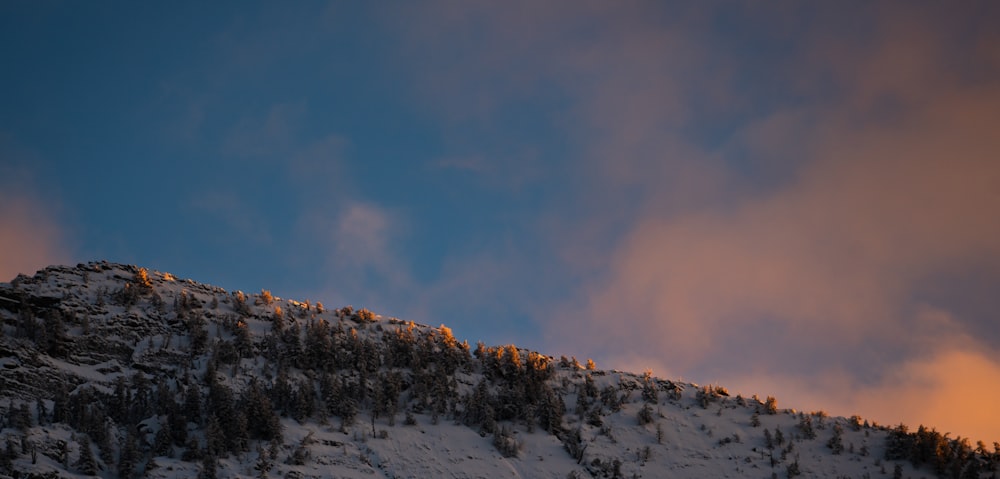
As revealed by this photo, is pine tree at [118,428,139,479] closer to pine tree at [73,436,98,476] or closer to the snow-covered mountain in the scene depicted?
the snow-covered mountain

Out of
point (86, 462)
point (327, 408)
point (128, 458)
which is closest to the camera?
point (86, 462)

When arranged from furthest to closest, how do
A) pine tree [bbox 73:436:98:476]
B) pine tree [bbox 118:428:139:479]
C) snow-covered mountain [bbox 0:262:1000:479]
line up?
snow-covered mountain [bbox 0:262:1000:479] → pine tree [bbox 118:428:139:479] → pine tree [bbox 73:436:98:476]

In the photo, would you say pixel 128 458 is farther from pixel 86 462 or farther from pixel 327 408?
pixel 327 408

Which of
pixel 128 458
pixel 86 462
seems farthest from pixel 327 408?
pixel 86 462

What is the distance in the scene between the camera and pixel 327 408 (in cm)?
6306

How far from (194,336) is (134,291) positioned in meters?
8.00

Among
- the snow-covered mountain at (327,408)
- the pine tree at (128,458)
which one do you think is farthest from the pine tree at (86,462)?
the pine tree at (128,458)

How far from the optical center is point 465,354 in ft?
251

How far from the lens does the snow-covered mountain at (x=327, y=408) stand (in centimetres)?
5353

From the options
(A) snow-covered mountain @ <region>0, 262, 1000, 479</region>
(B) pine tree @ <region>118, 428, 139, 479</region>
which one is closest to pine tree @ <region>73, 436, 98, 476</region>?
(A) snow-covered mountain @ <region>0, 262, 1000, 479</region>

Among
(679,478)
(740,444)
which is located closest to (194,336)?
(679,478)

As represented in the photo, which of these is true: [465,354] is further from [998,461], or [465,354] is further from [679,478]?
[998,461]

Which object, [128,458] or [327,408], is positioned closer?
[128,458]

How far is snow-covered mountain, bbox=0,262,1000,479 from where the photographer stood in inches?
2108
